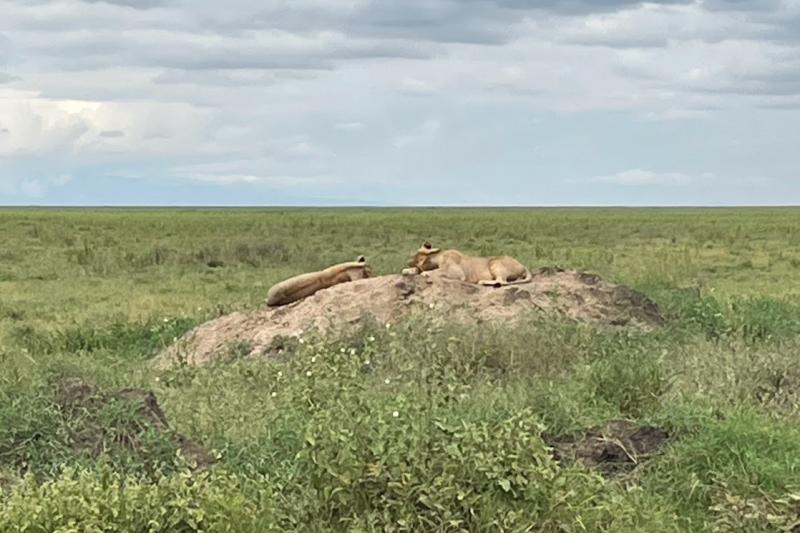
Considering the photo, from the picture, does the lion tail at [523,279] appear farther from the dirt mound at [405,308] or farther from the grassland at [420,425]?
the grassland at [420,425]

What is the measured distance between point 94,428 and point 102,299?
10.9 metres

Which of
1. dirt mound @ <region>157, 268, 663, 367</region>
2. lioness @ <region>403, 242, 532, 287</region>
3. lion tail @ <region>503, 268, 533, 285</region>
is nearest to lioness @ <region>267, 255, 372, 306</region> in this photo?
dirt mound @ <region>157, 268, 663, 367</region>

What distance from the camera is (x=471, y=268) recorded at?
13.3m

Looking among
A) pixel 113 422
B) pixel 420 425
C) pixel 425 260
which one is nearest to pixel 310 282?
pixel 425 260

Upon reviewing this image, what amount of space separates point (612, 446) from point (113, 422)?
2585 millimetres

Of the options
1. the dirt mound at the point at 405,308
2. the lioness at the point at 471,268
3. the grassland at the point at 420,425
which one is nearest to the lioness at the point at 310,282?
the dirt mound at the point at 405,308

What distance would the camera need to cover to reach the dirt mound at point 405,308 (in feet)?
35.7

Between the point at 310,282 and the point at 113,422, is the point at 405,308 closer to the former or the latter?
the point at 310,282

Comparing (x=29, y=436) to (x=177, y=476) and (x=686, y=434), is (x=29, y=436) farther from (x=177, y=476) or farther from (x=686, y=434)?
(x=686, y=434)

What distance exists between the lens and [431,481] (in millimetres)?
5098

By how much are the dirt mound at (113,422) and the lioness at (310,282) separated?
5609 mm

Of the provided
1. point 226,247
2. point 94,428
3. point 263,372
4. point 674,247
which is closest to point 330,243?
point 226,247

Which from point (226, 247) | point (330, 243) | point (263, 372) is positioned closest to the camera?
point (263, 372)

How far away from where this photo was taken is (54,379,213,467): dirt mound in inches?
245
